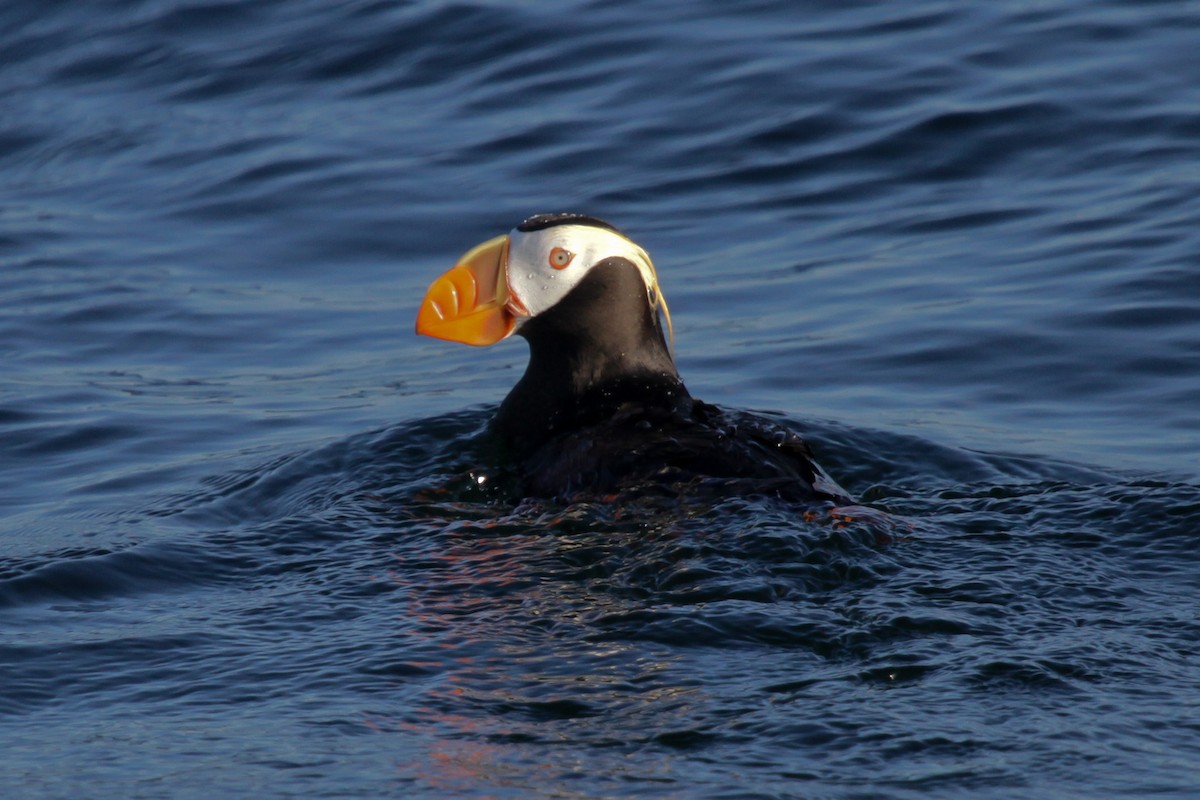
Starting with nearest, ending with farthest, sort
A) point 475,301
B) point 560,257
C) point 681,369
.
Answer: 1. point 560,257
2. point 475,301
3. point 681,369

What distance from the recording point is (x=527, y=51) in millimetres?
12930

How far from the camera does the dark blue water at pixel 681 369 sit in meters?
3.96

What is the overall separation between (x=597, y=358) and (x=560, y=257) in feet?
1.24

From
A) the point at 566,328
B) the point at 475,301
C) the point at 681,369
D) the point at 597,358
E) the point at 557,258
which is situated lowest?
the point at 681,369

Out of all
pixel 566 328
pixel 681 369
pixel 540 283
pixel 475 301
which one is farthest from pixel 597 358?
pixel 681 369

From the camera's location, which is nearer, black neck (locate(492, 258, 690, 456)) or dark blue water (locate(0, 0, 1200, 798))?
dark blue water (locate(0, 0, 1200, 798))

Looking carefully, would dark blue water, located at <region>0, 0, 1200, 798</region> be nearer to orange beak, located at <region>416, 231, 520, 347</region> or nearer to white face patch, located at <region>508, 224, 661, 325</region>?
orange beak, located at <region>416, 231, 520, 347</region>

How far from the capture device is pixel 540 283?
6.02 meters

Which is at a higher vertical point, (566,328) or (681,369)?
(566,328)

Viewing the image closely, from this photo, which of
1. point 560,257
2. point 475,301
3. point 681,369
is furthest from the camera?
point 681,369

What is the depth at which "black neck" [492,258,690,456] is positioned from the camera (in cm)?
600

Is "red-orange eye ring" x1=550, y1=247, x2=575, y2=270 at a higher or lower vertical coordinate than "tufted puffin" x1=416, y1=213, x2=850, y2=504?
higher

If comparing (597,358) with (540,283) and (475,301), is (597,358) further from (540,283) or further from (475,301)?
(475,301)

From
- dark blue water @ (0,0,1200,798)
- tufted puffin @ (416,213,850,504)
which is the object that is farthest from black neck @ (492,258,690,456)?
dark blue water @ (0,0,1200,798)
